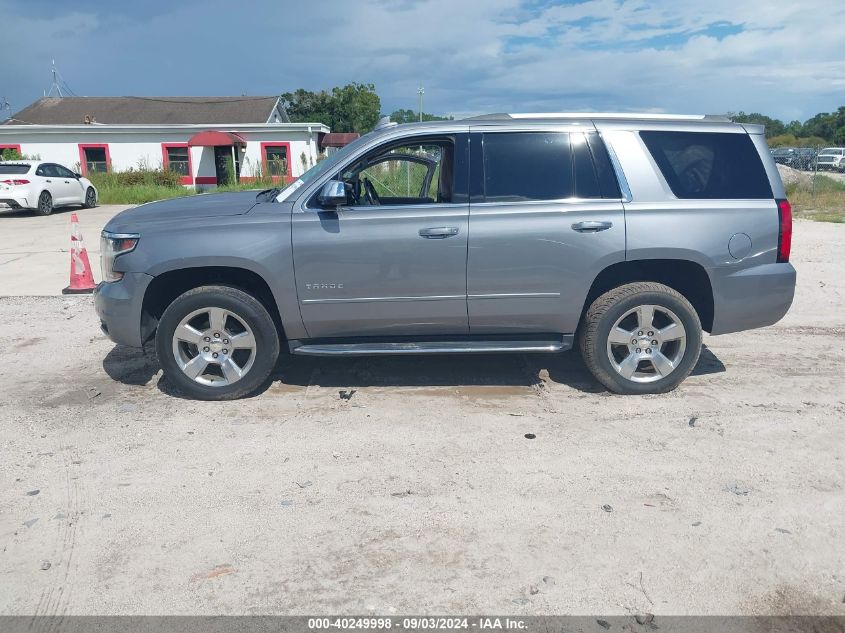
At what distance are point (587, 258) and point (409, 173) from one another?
3896 mm

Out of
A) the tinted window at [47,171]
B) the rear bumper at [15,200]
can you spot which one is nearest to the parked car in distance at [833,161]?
the tinted window at [47,171]

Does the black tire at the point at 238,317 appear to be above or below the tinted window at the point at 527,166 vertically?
below

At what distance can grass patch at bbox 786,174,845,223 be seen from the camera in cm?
1680

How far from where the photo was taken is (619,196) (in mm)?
4969

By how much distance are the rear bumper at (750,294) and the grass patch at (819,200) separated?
12.3 metres

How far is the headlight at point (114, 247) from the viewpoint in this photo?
493 centimetres

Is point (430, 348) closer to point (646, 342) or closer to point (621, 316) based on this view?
point (621, 316)

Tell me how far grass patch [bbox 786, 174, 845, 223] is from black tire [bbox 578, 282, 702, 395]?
41.9 feet

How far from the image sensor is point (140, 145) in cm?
3209

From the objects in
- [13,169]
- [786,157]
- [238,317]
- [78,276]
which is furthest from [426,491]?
[786,157]

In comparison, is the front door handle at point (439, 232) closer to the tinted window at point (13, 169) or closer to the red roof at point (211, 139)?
the tinted window at point (13, 169)

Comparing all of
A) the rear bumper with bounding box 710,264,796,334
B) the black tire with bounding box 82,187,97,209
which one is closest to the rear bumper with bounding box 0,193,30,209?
the black tire with bounding box 82,187,97,209

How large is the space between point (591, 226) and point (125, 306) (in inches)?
133

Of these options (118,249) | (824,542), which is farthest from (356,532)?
(118,249)
